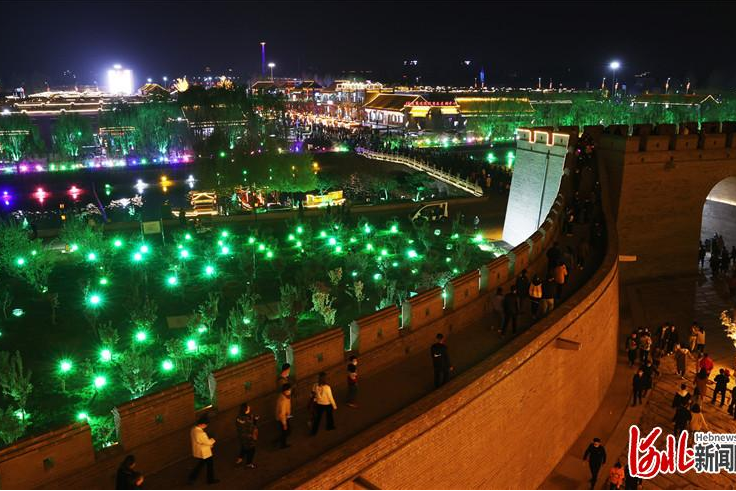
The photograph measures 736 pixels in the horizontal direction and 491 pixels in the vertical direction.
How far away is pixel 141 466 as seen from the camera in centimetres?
598

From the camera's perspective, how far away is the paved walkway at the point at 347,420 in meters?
5.86

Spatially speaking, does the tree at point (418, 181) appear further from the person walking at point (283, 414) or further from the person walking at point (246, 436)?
the person walking at point (246, 436)

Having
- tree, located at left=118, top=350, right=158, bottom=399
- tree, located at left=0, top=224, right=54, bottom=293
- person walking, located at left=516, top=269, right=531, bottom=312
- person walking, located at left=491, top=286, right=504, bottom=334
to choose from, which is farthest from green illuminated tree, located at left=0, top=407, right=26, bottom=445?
person walking, located at left=516, top=269, right=531, bottom=312

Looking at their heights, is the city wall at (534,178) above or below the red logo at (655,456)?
above

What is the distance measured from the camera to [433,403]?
671 cm

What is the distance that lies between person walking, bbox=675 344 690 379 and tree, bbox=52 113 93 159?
4578 cm

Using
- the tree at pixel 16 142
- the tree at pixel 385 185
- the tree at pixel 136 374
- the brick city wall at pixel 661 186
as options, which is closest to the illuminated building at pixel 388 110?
the tree at pixel 385 185

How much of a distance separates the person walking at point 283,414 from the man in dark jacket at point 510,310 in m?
4.20

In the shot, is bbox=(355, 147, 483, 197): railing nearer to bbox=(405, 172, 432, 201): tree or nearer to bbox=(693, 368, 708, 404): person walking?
bbox=(405, 172, 432, 201): tree

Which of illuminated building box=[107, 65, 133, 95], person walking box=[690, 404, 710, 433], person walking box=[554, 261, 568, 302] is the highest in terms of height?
illuminated building box=[107, 65, 133, 95]

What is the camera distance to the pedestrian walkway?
9312 millimetres

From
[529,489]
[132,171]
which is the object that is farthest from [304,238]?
[132,171]

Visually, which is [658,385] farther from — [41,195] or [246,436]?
[41,195]

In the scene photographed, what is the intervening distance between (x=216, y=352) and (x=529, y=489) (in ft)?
23.5
